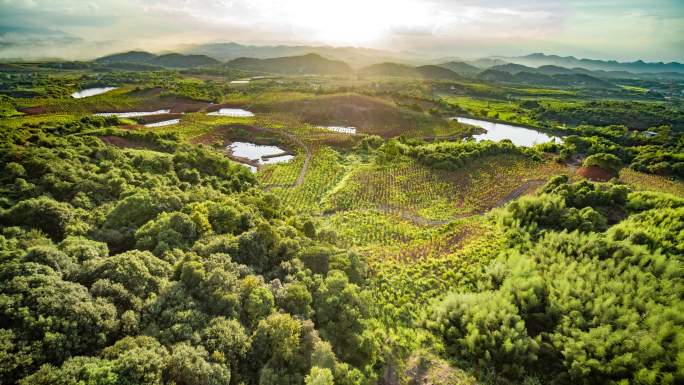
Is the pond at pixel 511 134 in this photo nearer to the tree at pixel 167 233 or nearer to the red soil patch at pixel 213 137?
the red soil patch at pixel 213 137

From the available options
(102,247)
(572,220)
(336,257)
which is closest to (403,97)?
(572,220)

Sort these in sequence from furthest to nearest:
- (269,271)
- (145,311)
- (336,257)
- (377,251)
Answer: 1. (377,251)
2. (336,257)
3. (269,271)
4. (145,311)

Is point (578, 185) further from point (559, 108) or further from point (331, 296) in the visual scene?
point (559, 108)

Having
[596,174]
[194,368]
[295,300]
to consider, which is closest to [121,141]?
[295,300]

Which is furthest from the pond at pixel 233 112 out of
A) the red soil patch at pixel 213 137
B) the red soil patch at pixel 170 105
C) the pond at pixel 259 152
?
the pond at pixel 259 152

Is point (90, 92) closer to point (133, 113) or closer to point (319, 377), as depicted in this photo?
point (133, 113)

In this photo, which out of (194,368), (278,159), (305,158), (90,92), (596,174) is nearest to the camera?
(194,368)
